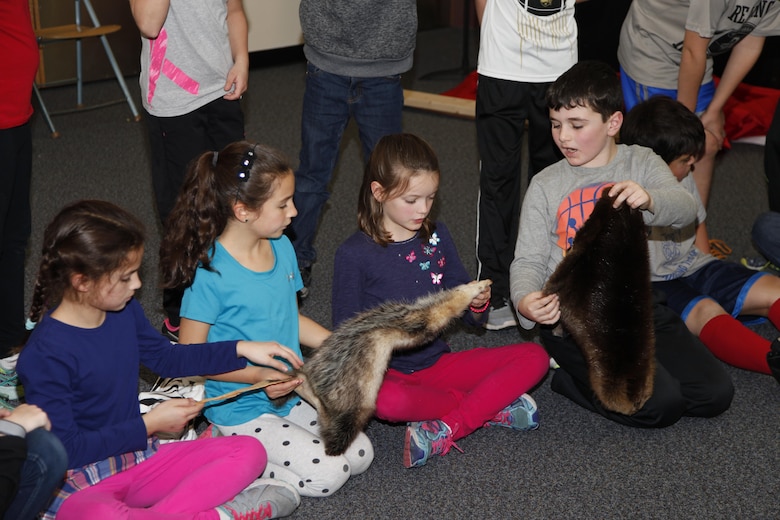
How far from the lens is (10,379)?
7.64ft

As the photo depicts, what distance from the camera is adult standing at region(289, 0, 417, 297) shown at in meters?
2.66

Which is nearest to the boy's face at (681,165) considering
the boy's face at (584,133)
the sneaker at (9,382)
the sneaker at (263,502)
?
the boy's face at (584,133)

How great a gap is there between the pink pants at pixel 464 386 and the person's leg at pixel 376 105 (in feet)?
2.71

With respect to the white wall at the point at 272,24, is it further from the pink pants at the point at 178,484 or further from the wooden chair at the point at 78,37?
the pink pants at the point at 178,484

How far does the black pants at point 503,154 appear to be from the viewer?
2654 mm

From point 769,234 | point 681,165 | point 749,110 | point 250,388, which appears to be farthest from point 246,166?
point 749,110

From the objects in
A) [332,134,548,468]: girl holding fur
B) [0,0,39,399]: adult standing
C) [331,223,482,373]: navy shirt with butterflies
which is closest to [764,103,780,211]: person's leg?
[332,134,548,468]: girl holding fur

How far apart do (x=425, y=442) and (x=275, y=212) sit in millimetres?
690

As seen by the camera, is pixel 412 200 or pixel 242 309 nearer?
pixel 242 309

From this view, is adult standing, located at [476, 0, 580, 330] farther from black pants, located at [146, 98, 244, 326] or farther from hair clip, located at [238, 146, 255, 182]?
hair clip, located at [238, 146, 255, 182]

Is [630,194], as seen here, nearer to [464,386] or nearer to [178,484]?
[464,386]

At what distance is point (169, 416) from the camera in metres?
1.73

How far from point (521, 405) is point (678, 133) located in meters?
1.03

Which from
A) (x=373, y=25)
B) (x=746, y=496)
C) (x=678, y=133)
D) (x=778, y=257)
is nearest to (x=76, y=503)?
(x=746, y=496)
